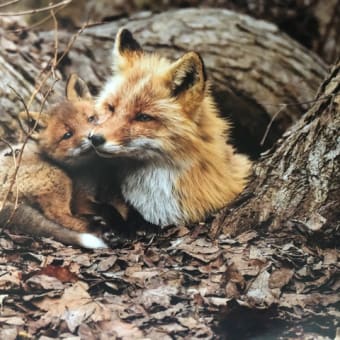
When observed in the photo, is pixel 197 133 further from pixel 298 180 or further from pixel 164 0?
pixel 164 0

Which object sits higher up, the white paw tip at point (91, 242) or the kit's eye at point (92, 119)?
the kit's eye at point (92, 119)

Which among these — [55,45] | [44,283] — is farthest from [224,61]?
[44,283]

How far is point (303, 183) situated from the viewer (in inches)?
78.5

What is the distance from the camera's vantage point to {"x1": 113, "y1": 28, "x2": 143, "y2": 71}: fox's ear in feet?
6.81

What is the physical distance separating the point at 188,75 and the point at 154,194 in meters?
0.35

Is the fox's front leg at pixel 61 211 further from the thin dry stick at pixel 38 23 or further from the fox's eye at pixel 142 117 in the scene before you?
the thin dry stick at pixel 38 23

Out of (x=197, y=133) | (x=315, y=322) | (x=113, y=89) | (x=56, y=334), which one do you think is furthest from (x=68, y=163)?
(x=315, y=322)

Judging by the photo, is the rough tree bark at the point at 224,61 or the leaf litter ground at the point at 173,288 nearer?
the leaf litter ground at the point at 173,288

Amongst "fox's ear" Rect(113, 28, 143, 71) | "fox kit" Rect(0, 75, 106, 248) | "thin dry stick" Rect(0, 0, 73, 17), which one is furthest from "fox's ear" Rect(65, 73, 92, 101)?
"thin dry stick" Rect(0, 0, 73, 17)

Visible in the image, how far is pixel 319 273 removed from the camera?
1.90 m

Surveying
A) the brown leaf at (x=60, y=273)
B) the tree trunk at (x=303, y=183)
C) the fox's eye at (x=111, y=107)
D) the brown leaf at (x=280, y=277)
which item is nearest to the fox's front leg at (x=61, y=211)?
the brown leaf at (x=60, y=273)

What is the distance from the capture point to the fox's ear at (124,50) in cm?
208

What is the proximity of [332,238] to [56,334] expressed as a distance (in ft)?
2.56

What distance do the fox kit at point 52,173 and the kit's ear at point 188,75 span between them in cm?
25
